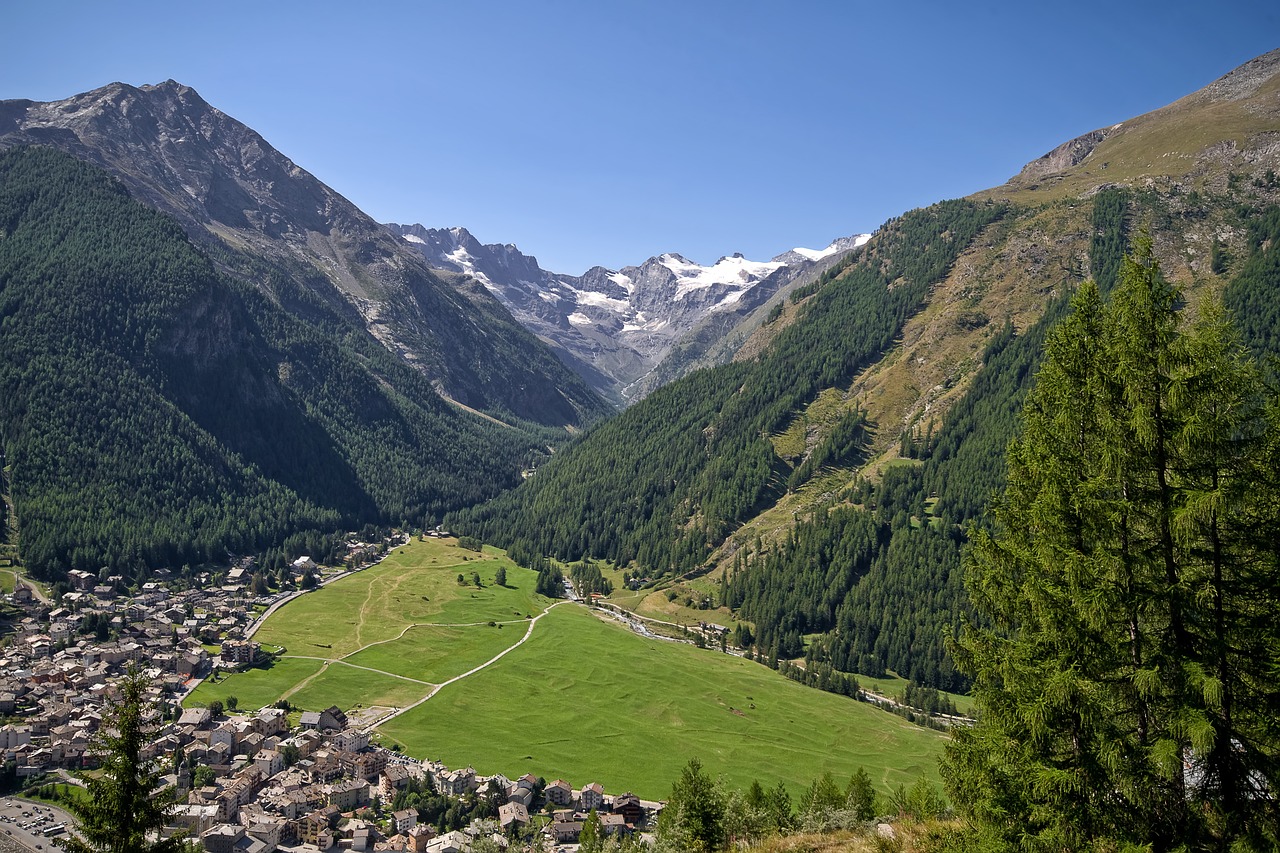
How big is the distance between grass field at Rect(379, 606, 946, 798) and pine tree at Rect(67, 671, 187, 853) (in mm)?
71884

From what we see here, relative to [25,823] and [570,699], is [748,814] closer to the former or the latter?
[570,699]

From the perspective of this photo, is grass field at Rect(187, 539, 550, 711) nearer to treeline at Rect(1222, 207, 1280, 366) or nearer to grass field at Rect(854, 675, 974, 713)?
grass field at Rect(854, 675, 974, 713)

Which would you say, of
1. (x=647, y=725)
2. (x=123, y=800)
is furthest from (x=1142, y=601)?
(x=647, y=725)

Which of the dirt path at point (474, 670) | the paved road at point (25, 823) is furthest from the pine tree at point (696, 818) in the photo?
the dirt path at point (474, 670)

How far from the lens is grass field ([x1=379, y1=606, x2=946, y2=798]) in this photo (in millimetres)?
94938

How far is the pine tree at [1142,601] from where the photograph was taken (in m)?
15.4

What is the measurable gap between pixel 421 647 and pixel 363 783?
58487mm

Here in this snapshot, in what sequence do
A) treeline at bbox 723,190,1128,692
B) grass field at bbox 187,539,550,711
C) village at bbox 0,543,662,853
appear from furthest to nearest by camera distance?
treeline at bbox 723,190,1128,692, grass field at bbox 187,539,550,711, village at bbox 0,543,662,853

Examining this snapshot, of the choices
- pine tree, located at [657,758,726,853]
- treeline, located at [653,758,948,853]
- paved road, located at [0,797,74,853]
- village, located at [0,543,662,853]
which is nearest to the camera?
treeline, located at [653,758,948,853]

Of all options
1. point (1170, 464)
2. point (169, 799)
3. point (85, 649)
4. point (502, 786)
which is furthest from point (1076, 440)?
point (85, 649)

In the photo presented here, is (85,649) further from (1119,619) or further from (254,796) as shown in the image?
(1119,619)

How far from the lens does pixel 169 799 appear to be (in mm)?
25141

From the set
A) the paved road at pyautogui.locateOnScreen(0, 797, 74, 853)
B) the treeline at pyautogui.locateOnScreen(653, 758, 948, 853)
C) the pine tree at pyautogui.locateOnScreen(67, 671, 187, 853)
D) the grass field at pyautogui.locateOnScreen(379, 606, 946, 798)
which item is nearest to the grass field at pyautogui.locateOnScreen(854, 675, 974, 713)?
the grass field at pyautogui.locateOnScreen(379, 606, 946, 798)

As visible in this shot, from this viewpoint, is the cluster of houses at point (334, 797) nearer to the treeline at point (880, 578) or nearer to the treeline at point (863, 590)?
the treeline at point (863, 590)
